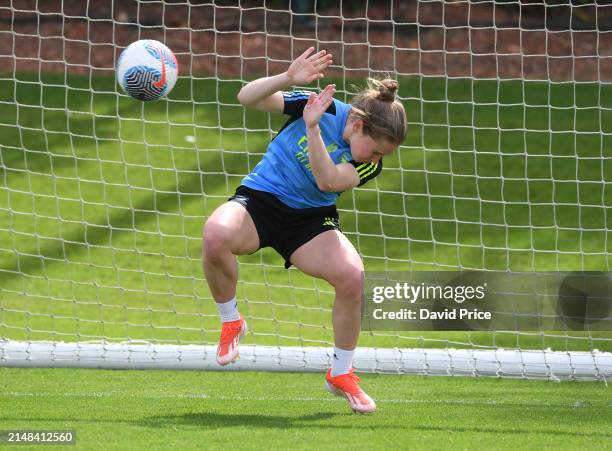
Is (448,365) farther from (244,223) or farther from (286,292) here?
(286,292)

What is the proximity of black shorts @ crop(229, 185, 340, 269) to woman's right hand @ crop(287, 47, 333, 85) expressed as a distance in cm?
60

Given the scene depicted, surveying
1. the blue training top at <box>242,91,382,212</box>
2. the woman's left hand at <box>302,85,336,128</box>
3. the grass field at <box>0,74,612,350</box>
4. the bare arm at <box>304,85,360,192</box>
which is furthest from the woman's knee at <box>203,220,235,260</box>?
the grass field at <box>0,74,612,350</box>

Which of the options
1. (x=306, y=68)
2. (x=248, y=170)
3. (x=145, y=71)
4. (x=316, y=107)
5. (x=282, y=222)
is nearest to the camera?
(x=316, y=107)

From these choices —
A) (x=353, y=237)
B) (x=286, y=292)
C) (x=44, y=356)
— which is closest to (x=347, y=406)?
(x=44, y=356)

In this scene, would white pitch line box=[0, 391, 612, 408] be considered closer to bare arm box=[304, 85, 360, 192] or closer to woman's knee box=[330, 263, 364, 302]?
woman's knee box=[330, 263, 364, 302]

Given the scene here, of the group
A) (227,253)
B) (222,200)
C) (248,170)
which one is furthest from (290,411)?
(248,170)

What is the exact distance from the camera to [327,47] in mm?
12023

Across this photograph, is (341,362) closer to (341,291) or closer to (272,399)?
(341,291)

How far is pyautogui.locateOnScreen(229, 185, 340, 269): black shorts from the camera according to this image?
5160 millimetres

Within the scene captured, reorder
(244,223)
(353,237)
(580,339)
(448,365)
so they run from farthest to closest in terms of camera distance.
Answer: (353,237) → (580,339) → (448,365) → (244,223)

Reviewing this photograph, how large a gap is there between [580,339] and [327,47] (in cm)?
574

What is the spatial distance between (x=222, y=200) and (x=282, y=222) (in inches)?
177

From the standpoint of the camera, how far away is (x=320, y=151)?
15.8 ft

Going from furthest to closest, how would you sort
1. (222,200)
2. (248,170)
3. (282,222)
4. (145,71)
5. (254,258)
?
(248,170), (222,200), (254,258), (145,71), (282,222)
